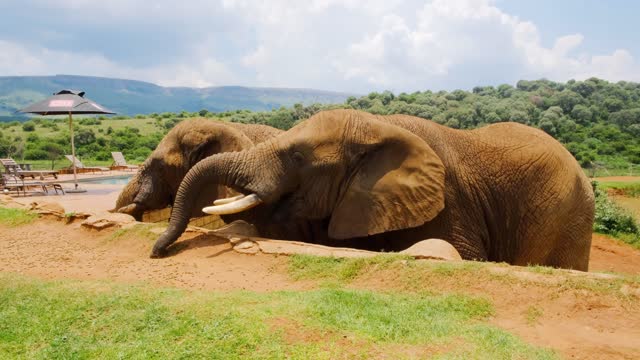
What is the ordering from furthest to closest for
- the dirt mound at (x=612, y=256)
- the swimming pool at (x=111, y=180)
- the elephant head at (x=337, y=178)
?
the swimming pool at (x=111, y=180) < the dirt mound at (x=612, y=256) < the elephant head at (x=337, y=178)

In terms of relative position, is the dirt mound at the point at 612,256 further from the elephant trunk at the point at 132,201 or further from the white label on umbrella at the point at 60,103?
the white label on umbrella at the point at 60,103

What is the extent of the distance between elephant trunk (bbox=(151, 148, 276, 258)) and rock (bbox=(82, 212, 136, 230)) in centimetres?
164

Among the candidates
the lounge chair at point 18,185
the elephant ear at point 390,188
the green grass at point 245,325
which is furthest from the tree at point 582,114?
the green grass at point 245,325

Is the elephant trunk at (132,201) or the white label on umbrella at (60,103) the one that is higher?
the white label on umbrella at (60,103)

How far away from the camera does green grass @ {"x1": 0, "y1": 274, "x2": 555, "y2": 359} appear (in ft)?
14.1

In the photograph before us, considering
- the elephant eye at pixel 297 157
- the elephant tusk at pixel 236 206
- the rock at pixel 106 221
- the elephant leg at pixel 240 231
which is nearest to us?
the elephant tusk at pixel 236 206

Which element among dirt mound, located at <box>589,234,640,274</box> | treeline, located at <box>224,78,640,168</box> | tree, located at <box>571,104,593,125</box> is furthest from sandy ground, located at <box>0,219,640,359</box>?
tree, located at <box>571,104,593,125</box>

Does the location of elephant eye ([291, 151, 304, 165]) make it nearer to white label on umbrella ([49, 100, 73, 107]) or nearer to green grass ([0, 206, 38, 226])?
green grass ([0, 206, 38, 226])

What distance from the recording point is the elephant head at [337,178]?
7824mm

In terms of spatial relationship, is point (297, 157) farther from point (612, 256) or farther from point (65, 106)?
point (65, 106)

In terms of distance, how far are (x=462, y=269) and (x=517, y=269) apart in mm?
522

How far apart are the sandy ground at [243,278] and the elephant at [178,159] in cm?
141

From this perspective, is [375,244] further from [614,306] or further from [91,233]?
[91,233]

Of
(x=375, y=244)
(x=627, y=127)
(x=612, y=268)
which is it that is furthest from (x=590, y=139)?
(x=375, y=244)
